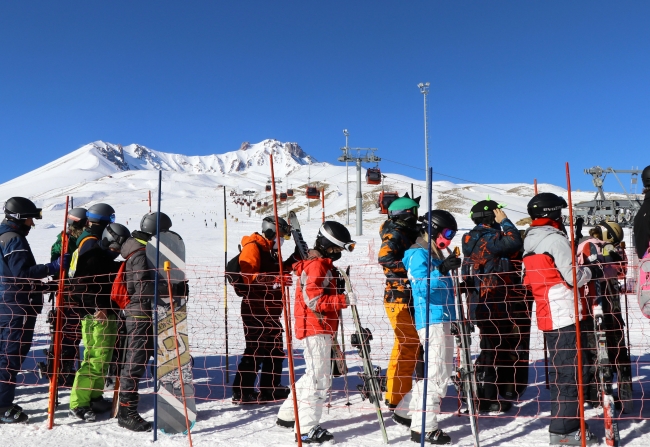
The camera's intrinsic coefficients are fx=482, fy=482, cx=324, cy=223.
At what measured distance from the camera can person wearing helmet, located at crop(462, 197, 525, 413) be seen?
4590 millimetres

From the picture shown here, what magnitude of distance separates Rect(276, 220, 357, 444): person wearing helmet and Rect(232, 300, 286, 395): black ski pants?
0.89 metres

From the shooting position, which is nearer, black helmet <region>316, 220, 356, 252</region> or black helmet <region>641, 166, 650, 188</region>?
black helmet <region>641, 166, 650, 188</region>

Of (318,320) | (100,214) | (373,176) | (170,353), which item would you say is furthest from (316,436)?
(373,176)

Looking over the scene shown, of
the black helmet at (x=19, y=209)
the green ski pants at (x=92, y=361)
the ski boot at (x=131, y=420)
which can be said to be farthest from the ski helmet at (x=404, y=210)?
the black helmet at (x=19, y=209)

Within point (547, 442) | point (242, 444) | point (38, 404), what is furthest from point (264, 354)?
point (547, 442)

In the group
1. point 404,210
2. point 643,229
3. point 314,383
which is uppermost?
point 404,210

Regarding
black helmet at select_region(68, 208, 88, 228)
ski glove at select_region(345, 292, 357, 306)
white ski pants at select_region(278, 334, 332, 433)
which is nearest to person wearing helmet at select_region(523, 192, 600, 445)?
ski glove at select_region(345, 292, 357, 306)

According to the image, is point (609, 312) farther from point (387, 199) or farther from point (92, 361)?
point (92, 361)

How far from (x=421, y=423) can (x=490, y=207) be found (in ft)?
7.25

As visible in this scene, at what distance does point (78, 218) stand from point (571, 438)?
5.18m

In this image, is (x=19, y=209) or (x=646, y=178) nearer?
(x=646, y=178)

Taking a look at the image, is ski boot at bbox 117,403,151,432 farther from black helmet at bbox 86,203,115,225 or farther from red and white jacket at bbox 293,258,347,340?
black helmet at bbox 86,203,115,225

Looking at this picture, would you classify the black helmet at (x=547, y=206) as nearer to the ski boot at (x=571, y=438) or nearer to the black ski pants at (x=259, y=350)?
the ski boot at (x=571, y=438)

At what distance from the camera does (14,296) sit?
14.5ft
